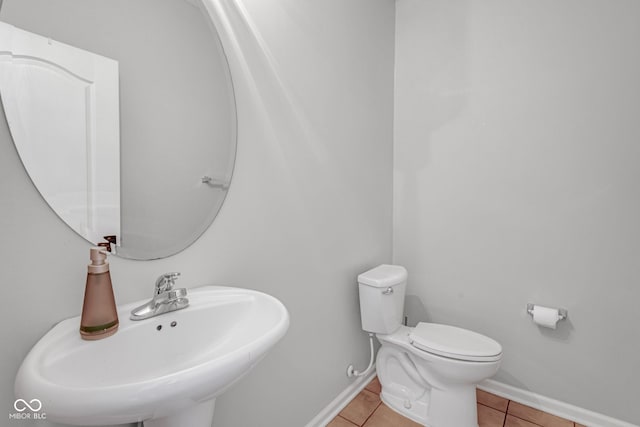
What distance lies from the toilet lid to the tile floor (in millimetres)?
433

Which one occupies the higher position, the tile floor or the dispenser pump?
the dispenser pump

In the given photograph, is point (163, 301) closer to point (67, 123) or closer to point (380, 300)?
point (67, 123)

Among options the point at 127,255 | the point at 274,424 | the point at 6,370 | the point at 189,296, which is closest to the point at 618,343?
the point at 274,424

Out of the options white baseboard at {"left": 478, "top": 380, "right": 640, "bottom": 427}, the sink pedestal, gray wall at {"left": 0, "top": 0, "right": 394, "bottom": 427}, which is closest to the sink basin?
the sink pedestal

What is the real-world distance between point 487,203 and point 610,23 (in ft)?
3.30

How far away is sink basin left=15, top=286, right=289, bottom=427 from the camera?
50cm

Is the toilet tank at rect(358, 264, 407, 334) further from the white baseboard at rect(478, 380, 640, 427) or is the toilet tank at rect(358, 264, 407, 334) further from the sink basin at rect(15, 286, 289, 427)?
the sink basin at rect(15, 286, 289, 427)

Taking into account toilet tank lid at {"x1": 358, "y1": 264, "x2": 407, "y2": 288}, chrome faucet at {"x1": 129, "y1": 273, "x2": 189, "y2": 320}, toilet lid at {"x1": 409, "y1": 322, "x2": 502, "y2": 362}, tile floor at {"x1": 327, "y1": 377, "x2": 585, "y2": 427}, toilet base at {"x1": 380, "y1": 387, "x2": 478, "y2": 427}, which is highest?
chrome faucet at {"x1": 129, "y1": 273, "x2": 189, "y2": 320}

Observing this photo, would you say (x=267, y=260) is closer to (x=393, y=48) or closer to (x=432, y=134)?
(x=432, y=134)

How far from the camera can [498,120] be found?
176 cm

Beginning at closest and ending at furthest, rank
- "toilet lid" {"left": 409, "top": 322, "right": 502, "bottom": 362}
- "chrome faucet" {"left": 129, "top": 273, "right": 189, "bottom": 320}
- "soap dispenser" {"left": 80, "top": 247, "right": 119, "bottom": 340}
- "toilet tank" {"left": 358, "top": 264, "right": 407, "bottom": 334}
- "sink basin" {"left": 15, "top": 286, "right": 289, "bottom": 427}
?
"sink basin" {"left": 15, "top": 286, "right": 289, "bottom": 427} → "soap dispenser" {"left": 80, "top": 247, "right": 119, "bottom": 340} → "chrome faucet" {"left": 129, "top": 273, "right": 189, "bottom": 320} → "toilet lid" {"left": 409, "top": 322, "right": 502, "bottom": 362} → "toilet tank" {"left": 358, "top": 264, "right": 407, "bottom": 334}

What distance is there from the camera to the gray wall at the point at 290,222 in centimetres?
71

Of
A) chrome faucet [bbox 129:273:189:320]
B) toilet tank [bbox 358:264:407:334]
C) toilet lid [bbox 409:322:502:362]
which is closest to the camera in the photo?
chrome faucet [bbox 129:273:189:320]

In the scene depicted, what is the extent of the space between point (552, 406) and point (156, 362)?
200cm
